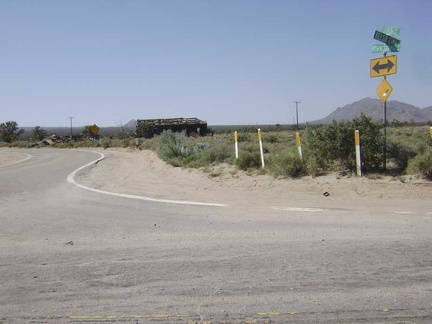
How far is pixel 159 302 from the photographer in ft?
15.0

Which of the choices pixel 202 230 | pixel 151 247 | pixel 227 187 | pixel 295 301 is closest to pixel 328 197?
pixel 227 187

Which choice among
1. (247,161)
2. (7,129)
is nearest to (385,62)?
(247,161)

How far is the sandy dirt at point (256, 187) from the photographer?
35.3ft

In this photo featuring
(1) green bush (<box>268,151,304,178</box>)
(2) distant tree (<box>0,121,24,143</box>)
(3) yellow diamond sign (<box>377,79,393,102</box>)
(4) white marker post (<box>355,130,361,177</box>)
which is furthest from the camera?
(2) distant tree (<box>0,121,24,143</box>)

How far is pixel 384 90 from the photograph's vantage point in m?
13.2

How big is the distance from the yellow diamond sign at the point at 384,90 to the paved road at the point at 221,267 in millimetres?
5102

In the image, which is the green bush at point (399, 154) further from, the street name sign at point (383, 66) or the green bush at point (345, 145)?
the street name sign at point (383, 66)

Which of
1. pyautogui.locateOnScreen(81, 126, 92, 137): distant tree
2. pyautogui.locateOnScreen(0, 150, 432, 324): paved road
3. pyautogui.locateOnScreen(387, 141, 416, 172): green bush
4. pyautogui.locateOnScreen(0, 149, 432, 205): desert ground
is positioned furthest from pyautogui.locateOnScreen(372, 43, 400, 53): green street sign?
pyautogui.locateOnScreen(81, 126, 92, 137): distant tree

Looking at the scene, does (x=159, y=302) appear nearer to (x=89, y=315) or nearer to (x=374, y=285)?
(x=89, y=315)

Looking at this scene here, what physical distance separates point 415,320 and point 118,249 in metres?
4.12

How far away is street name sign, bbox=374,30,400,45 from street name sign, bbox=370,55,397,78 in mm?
554

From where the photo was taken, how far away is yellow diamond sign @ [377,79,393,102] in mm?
13107

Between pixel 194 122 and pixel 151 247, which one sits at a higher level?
pixel 194 122

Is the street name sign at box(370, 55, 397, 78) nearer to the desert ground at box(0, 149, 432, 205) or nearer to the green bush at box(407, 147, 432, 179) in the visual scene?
the green bush at box(407, 147, 432, 179)
